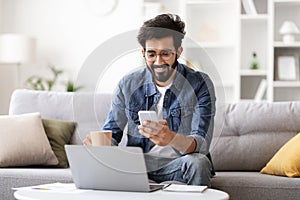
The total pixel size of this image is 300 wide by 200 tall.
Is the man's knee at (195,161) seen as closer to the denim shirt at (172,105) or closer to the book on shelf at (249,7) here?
the denim shirt at (172,105)

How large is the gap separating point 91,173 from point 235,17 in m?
3.46

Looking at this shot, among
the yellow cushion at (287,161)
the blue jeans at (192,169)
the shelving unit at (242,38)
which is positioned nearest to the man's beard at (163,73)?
the blue jeans at (192,169)

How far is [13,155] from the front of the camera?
11.1 feet

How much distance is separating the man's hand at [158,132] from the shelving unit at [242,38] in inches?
128

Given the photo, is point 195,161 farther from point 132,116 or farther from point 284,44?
point 284,44

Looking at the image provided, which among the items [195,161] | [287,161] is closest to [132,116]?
[195,161]

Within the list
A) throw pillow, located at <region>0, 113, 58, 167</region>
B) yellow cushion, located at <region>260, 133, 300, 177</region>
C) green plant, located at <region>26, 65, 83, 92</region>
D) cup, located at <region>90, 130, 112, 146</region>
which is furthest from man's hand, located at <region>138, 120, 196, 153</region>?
green plant, located at <region>26, 65, 83, 92</region>

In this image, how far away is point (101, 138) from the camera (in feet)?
7.75

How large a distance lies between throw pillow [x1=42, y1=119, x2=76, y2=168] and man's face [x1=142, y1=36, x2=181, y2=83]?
133cm

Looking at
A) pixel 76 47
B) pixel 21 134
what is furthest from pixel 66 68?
pixel 21 134

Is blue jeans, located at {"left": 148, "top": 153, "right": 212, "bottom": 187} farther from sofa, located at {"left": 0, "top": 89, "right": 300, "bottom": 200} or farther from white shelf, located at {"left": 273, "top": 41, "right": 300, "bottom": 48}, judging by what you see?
white shelf, located at {"left": 273, "top": 41, "right": 300, "bottom": 48}

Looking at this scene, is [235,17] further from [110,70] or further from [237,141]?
[110,70]

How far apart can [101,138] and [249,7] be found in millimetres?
3428

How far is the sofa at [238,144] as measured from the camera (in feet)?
9.75
